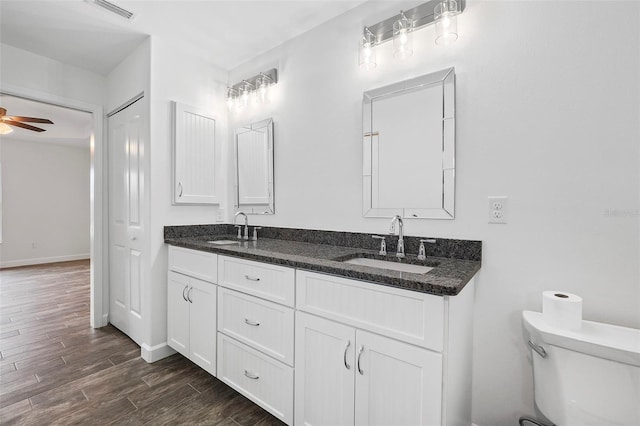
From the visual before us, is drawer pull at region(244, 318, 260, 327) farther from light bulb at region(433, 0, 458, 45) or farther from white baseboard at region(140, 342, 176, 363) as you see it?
light bulb at region(433, 0, 458, 45)

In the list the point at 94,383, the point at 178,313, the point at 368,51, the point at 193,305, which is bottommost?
the point at 94,383

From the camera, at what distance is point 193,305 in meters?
2.02

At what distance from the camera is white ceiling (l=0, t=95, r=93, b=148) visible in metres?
3.70

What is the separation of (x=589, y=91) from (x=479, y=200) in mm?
601

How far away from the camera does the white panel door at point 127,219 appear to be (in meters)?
2.38

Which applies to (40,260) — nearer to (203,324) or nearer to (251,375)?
(203,324)

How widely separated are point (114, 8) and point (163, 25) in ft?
0.96

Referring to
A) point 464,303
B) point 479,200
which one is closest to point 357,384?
point 464,303

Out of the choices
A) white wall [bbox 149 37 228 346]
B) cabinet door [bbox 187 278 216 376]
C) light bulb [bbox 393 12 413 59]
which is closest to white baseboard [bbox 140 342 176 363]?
white wall [bbox 149 37 228 346]

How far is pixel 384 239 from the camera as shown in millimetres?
1707

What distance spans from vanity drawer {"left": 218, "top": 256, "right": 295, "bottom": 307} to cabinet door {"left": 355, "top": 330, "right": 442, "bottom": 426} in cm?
42

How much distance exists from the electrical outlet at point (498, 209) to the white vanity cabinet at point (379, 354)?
357mm

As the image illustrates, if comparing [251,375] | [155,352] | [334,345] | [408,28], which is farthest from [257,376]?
[408,28]

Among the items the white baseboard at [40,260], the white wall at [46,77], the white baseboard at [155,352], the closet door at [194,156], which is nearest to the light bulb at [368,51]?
the closet door at [194,156]
